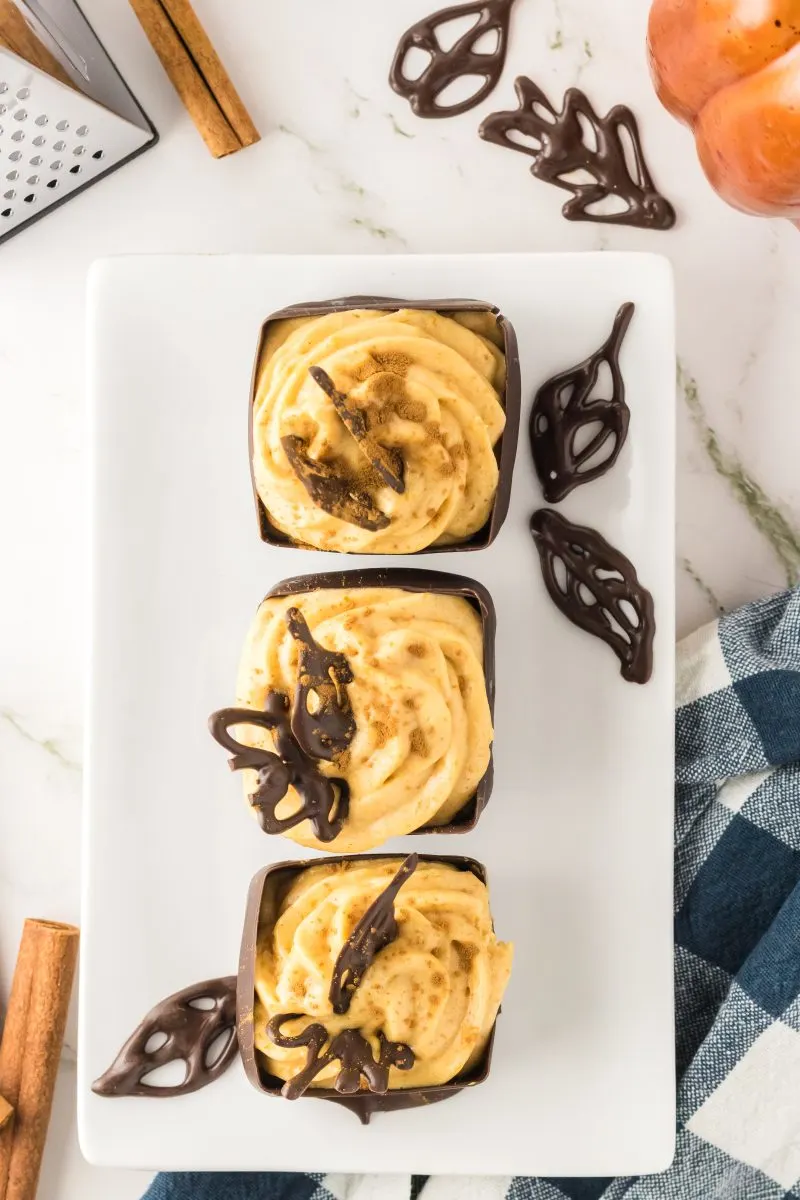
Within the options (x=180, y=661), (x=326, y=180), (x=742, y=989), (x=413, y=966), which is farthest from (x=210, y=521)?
(x=742, y=989)

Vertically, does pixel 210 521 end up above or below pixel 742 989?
above

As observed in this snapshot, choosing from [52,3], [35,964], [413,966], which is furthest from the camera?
[35,964]

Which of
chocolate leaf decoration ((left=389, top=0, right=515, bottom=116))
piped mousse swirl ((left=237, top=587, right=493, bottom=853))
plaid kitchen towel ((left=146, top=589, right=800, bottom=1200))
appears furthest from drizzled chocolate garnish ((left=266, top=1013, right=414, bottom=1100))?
chocolate leaf decoration ((left=389, top=0, right=515, bottom=116))

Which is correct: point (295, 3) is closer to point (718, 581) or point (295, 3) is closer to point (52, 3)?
point (52, 3)

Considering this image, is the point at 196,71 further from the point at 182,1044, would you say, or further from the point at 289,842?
the point at 182,1044

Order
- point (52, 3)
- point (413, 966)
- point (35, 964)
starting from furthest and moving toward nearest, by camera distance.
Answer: point (35, 964)
point (52, 3)
point (413, 966)

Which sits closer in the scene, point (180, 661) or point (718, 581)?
point (180, 661)
